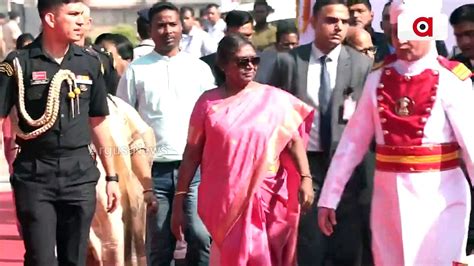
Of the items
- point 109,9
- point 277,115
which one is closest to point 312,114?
point 277,115

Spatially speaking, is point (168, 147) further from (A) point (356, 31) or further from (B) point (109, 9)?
(B) point (109, 9)

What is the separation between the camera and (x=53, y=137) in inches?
283

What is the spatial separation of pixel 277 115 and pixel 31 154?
137cm

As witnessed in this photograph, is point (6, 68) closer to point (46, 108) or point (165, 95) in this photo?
point (46, 108)

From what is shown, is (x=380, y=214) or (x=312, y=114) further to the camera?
(x=312, y=114)

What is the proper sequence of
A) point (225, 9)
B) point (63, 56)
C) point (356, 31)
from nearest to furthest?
point (63, 56)
point (356, 31)
point (225, 9)

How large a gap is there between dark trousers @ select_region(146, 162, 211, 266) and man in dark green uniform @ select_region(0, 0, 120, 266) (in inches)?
47.9

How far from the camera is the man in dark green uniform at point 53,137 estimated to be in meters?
7.17

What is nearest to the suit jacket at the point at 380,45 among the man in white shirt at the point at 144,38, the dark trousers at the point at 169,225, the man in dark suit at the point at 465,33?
the man in dark suit at the point at 465,33

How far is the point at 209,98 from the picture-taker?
306 inches

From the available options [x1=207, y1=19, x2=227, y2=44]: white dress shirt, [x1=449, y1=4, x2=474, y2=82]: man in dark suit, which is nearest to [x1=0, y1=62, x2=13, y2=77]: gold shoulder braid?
[x1=449, y1=4, x2=474, y2=82]: man in dark suit

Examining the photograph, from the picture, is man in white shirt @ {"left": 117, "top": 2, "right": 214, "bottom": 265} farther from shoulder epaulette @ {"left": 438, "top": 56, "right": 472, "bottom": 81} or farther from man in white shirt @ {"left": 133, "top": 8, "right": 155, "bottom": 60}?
shoulder epaulette @ {"left": 438, "top": 56, "right": 472, "bottom": 81}

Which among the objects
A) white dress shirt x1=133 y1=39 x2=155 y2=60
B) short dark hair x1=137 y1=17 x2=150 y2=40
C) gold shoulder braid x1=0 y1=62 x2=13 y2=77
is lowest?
white dress shirt x1=133 y1=39 x2=155 y2=60

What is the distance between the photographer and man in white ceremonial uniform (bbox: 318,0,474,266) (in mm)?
6785
